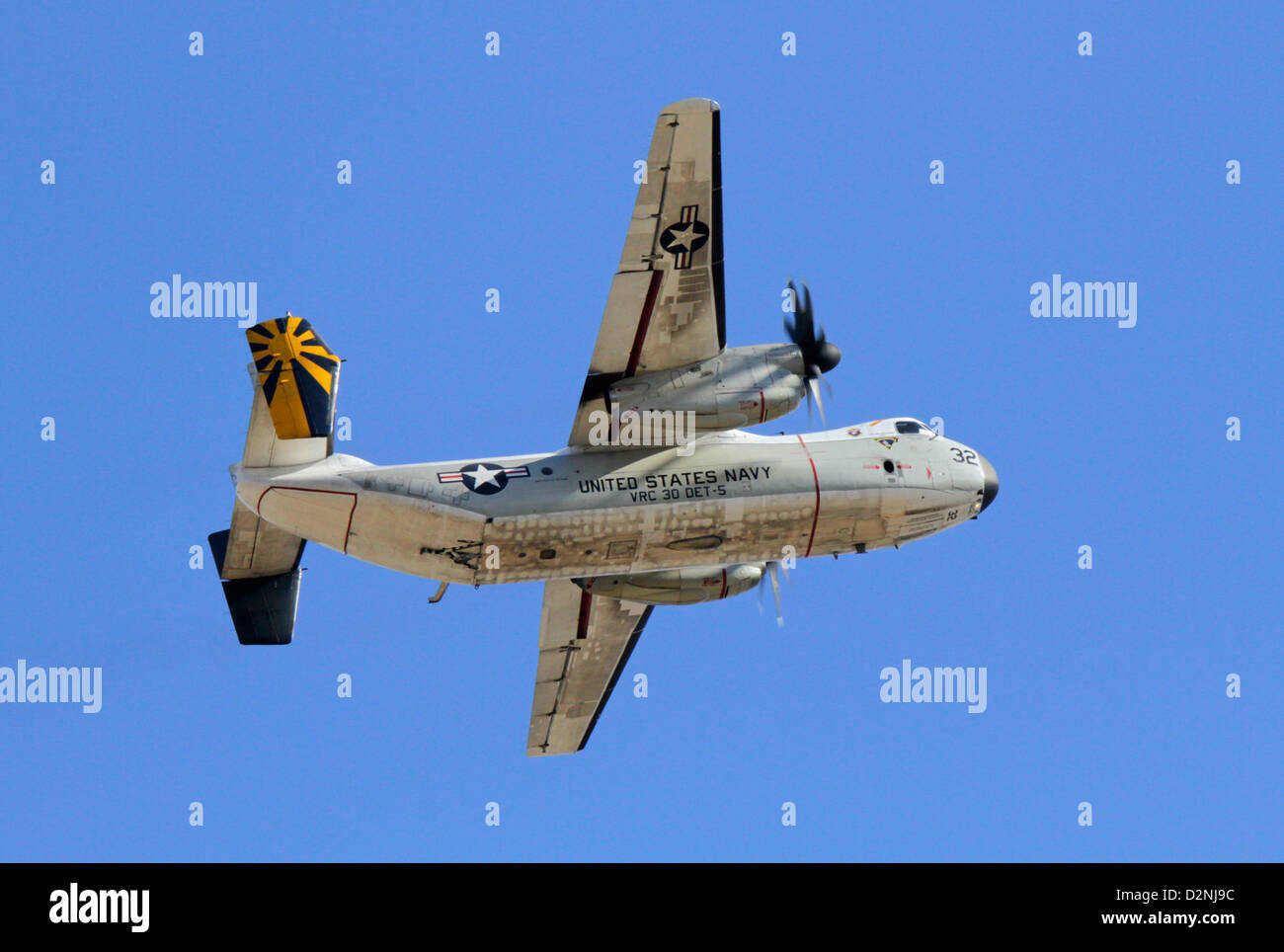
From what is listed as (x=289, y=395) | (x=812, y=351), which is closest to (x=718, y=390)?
(x=812, y=351)

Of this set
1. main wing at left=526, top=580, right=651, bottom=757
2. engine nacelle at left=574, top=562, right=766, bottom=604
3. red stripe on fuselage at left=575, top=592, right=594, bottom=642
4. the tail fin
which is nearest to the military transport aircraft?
the tail fin

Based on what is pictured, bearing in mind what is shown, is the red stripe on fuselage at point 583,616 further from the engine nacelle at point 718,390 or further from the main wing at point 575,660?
the engine nacelle at point 718,390


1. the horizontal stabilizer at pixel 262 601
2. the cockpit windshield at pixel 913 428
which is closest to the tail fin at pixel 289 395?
the horizontal stabilizer at pixel 262 601

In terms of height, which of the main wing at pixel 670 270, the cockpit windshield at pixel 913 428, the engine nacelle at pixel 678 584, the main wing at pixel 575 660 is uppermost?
the main wing at pixel 670 270

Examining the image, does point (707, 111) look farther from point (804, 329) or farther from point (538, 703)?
point (538, 703)

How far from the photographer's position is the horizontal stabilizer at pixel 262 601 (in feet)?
94.5

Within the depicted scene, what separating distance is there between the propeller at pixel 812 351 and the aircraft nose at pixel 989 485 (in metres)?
3.47

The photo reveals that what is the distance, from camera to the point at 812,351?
28.3 m

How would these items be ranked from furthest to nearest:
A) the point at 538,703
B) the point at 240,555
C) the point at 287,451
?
the point at 538,703
the point at 240,555
the point at 287,451

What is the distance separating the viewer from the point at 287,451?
26828 mm

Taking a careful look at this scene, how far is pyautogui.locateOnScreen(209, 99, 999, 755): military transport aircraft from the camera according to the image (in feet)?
87.4

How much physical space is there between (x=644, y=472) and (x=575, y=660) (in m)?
5.62

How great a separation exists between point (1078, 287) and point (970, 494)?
555 centimetres
